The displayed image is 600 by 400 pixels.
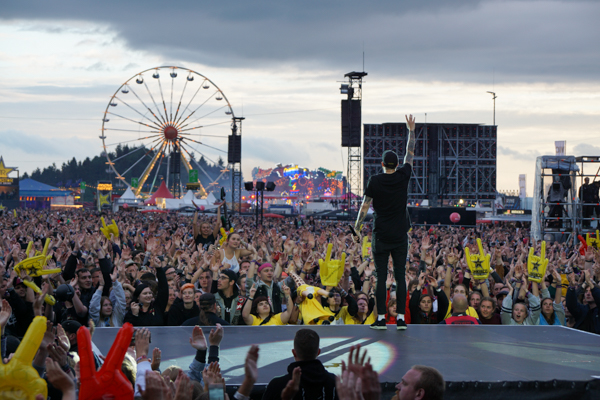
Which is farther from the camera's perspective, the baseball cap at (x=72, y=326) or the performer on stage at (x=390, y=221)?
the performer on stage at (x=390, y=221)

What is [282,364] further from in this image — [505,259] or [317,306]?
[505,259]

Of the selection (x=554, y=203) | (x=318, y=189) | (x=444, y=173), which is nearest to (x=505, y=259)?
(x=554, y=203)

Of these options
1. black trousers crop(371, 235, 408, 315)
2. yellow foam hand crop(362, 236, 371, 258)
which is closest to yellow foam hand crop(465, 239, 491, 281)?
black trousers crop(371, 235, 408, 315)

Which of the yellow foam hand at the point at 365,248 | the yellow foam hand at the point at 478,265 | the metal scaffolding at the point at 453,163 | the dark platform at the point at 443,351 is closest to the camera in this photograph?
→ the dark platform at the point at 443,351

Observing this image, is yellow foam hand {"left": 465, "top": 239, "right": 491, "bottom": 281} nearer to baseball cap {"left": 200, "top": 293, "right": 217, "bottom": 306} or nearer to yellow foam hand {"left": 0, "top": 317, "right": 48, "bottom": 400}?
baseball cap {"left": 200, "top": 293, "right": 217, "bottom": 306}

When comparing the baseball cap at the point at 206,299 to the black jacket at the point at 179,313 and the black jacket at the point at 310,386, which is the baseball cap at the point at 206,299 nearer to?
the black jacket at the point at 179,313

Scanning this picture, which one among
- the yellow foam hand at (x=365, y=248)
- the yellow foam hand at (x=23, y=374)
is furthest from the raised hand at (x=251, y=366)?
the yellow foam hand at (x=365, y=248)

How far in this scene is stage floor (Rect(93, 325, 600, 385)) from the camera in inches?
153

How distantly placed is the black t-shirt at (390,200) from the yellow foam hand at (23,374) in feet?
11.9

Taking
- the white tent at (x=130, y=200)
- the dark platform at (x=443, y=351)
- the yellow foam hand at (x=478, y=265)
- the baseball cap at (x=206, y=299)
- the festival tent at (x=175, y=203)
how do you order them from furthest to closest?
the white tent at (x=130, y=200), the festival tent at (x=175, y=203), the yellow foam hand at (x=478, y=265), the baseball cap at (x=206, y=299), the dark platform at (x=443, y=351)

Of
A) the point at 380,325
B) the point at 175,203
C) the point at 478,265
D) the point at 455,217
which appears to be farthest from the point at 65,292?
the point at 175,203

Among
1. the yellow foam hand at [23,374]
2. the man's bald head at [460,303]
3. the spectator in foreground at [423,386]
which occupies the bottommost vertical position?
the man's bald head at [460,303]

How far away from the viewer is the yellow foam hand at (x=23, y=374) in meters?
2.20

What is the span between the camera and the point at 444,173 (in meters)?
41.5
